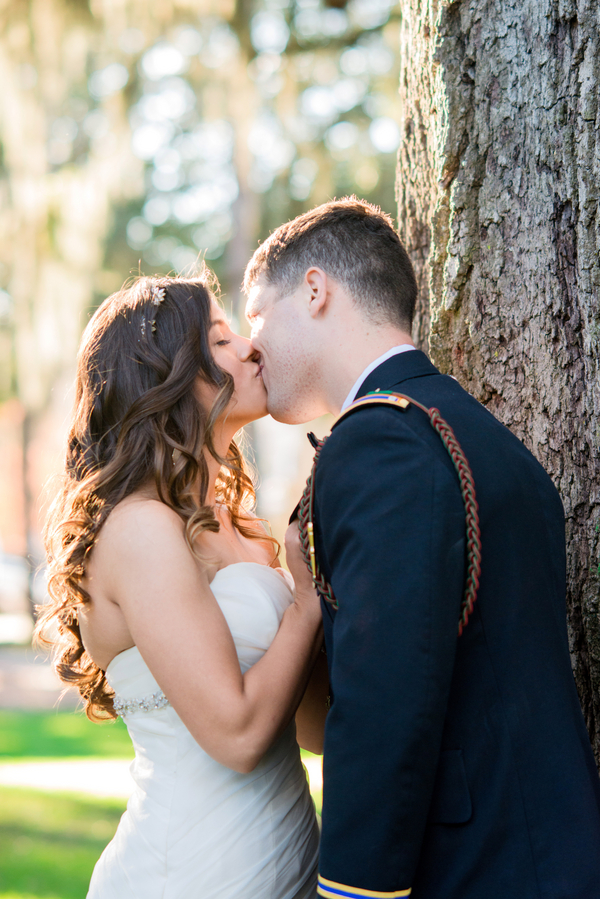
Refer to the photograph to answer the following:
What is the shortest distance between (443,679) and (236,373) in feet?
4.51

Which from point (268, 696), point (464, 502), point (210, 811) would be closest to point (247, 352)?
point (268, 696)

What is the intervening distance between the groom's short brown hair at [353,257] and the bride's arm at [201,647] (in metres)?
0.78

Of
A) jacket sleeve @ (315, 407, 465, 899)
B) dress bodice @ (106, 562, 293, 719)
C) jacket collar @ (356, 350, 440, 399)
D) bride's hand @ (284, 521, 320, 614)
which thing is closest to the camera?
jacket sleeve @ (315, 407, 465, 899)

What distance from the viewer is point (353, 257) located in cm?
202

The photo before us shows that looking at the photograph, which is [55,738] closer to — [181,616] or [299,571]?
[181,616]

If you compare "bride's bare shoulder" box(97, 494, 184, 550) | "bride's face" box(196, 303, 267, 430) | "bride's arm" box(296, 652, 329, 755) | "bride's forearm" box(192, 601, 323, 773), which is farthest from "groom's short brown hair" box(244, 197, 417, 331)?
"bride's arm" box(296, 652, 329, 755)

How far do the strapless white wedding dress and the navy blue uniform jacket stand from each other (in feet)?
2.31

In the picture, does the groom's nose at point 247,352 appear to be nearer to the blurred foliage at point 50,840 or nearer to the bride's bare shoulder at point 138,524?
the bride's bare shoulder at point 138,524

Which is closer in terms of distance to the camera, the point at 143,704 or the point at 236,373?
the point at 143,704

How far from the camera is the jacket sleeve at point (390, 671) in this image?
4.34ft

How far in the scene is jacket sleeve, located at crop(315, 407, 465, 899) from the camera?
1.32m

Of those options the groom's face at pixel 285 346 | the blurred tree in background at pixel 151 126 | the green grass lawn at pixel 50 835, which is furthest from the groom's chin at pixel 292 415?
the blurred tree in background at pixel 151 126

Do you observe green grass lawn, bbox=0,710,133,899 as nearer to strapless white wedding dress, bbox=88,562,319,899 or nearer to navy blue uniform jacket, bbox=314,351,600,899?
strapless white wedding dress, bbox=88,562,319,899

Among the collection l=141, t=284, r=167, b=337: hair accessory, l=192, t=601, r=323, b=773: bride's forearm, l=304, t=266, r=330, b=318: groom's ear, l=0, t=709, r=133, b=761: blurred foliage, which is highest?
l=304, t=266, r=330, b=318: groom's ear
